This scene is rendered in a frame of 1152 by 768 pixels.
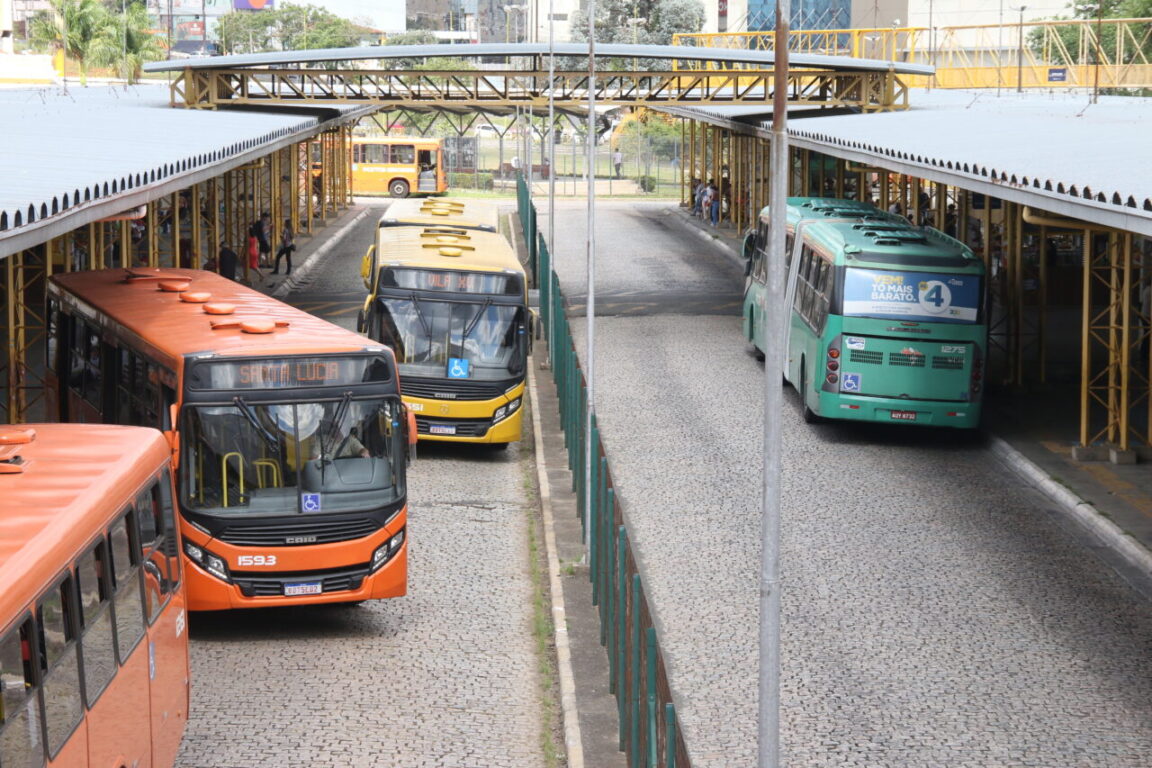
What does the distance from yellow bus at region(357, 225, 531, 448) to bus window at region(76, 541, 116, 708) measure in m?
12.8

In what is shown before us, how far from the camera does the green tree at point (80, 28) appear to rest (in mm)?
62312

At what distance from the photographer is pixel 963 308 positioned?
2133 centimetres

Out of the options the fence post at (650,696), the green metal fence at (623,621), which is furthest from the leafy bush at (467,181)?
the fence post at (650,696)

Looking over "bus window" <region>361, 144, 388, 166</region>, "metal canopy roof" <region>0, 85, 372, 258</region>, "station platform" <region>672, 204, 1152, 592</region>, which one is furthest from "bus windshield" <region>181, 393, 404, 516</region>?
"bus window" <region>361, 144, 388, 166</region>

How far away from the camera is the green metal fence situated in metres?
8.54

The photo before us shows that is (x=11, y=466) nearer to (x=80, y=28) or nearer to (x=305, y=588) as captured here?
(x=305, y=588)

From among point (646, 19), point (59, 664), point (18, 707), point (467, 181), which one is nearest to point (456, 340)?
point (59, 664)

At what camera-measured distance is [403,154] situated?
71.2m

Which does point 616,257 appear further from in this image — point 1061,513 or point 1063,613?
point 1063,613

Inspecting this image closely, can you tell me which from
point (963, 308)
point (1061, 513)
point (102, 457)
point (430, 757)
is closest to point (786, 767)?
point (430, 757)

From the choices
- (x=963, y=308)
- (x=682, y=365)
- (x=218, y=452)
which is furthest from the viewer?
(x=682, y=365)

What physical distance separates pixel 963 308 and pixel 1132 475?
3.16 meters

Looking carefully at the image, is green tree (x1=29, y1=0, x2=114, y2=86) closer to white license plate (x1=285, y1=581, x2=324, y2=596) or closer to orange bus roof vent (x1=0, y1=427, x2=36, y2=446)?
white license plate (x1=285, y1=581, x2=324, y2=596)

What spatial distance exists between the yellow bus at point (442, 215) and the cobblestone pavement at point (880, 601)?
504cm
